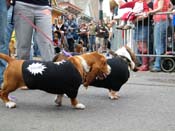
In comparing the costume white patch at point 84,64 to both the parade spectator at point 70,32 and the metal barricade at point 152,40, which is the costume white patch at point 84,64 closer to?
the metal barricade at point 152,40

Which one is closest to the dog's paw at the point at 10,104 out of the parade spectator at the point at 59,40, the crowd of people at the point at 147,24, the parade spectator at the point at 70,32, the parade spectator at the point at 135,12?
the parade spectator at the point at 59,40

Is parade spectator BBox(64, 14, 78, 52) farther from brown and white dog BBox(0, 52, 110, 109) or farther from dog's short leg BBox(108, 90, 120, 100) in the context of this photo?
brown and white dog BBox(0, 52, 110, 109)

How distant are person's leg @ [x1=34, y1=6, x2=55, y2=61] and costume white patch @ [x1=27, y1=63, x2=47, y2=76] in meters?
1.26

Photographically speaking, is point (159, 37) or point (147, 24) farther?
point (147, 24)

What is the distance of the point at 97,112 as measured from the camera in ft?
16.2

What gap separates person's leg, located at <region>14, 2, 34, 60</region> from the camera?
6.06 meters

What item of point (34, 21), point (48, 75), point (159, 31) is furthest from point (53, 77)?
point (159, 31)

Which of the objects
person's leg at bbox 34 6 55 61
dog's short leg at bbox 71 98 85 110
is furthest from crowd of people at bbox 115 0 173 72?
dog's short leg at bbox 71 98 85 110

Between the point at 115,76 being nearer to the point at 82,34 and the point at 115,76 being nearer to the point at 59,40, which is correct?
the point at 59,40

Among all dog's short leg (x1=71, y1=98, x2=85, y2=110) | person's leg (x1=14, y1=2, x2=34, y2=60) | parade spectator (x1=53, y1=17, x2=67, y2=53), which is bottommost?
dog's short leg (x1=71, y1=98, x2=85, y2=110)

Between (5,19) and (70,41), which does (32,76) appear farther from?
(70,41)

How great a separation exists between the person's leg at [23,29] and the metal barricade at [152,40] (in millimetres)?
3890

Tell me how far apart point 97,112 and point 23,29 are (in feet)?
6.18

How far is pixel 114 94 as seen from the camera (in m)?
5.96
